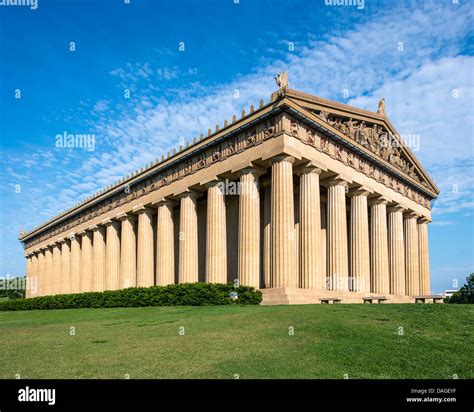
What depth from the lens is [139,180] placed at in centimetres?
5366

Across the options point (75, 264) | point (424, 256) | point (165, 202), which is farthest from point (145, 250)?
point (424, 256)

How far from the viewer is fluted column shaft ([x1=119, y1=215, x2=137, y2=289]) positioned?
54.8 metres

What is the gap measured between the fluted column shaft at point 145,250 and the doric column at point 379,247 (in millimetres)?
23219

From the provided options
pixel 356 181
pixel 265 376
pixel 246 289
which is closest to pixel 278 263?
pixel 246 289

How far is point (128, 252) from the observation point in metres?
55.5

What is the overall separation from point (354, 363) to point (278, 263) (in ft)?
68.3

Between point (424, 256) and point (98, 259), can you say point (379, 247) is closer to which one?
point (424, 256)

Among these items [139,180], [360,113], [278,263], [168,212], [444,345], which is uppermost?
[360,113]

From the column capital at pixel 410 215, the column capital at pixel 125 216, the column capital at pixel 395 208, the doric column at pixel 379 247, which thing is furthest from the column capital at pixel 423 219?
the column capital at pixel 125 216

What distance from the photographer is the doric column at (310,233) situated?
121 ft

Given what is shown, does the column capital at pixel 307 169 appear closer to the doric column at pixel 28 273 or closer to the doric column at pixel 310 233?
the doric column at pixel 310 233

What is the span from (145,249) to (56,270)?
31198 mm
